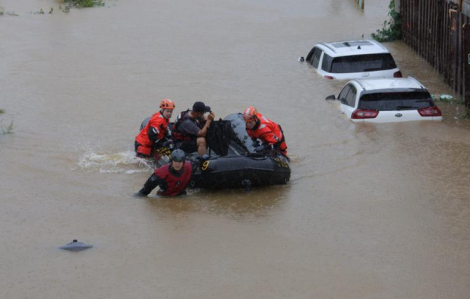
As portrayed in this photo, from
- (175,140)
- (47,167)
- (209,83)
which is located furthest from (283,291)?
(209,83)

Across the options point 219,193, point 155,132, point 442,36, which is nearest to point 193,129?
point 155,132

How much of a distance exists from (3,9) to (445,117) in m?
19.8

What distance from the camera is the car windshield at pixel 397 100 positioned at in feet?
60.2

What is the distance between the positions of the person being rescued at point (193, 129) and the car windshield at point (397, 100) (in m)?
3.86

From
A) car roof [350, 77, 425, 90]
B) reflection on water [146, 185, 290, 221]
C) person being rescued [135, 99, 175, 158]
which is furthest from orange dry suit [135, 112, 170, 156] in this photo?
car roof [350, 77, 425, 90]

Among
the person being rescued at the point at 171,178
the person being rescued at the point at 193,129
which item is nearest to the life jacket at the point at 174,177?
the person being rescued at the point at 171,178

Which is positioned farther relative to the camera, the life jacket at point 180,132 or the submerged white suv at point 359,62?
the submerged white suv at point 359,62

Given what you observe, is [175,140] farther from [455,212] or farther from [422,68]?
[422,68]

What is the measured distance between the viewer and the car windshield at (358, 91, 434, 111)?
1834 cm

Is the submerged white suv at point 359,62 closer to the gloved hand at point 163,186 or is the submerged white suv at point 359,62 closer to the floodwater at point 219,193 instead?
the floodwater at point 219,193

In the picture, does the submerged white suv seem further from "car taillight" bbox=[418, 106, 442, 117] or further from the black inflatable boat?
the black inflatable boat

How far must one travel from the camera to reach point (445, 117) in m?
19.6

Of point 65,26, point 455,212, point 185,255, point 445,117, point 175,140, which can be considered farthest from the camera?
point 65,26

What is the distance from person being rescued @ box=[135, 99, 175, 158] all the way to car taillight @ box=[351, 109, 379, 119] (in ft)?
13.6
